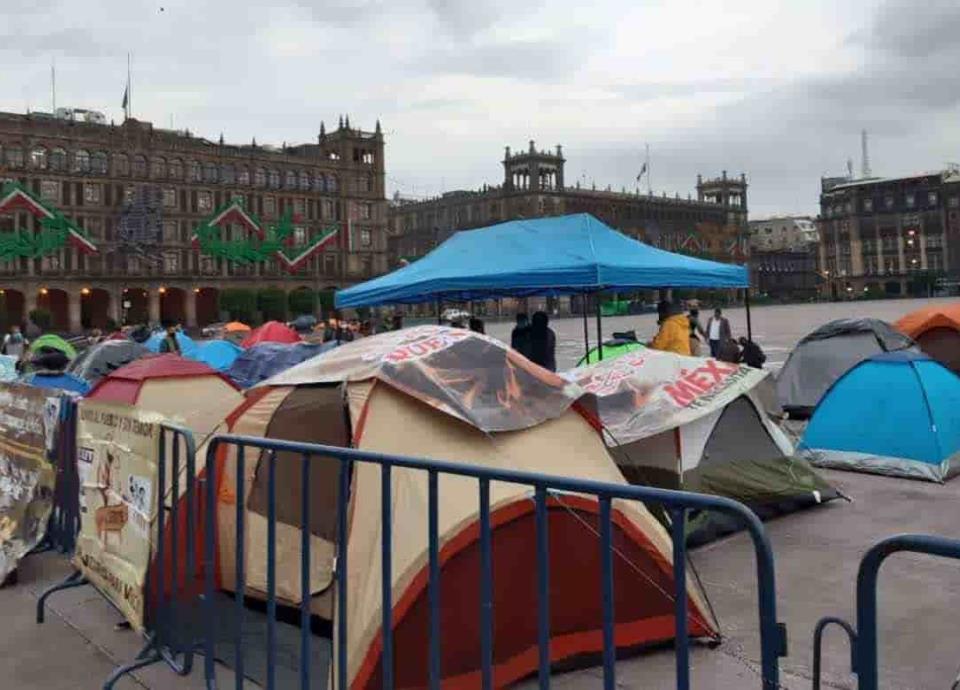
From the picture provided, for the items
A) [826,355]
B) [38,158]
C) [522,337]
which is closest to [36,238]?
[38,158]

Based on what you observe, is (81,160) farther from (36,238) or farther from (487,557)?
(487,557)

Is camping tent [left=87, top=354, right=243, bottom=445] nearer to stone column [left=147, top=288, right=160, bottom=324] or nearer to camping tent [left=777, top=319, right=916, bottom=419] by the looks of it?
camping tent [left=777, top=319, right=916, bottom=419]

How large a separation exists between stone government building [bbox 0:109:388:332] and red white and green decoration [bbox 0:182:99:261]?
16.5 metres

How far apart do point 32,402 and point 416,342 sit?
3295mm

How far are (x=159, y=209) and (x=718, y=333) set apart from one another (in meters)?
74.4

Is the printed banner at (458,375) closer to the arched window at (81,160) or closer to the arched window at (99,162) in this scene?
the arched window at (81,160)

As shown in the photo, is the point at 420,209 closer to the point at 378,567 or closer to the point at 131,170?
the point at 131,170

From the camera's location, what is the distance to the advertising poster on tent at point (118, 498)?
466cm

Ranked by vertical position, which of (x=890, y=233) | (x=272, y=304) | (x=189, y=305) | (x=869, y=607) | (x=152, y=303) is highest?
(x=890, y=233)

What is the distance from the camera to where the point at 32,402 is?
6562 mm

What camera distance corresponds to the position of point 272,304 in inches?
3282

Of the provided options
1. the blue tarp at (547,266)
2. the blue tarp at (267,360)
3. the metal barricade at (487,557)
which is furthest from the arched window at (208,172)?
the metal barricade at (487,557)

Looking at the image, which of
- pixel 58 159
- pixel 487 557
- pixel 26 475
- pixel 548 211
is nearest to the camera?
pixel 487 557

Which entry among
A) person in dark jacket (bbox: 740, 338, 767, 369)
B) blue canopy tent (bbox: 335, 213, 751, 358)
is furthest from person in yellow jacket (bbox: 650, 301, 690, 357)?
person in dark jacket (bbox: 740, 338, 767, 369)
